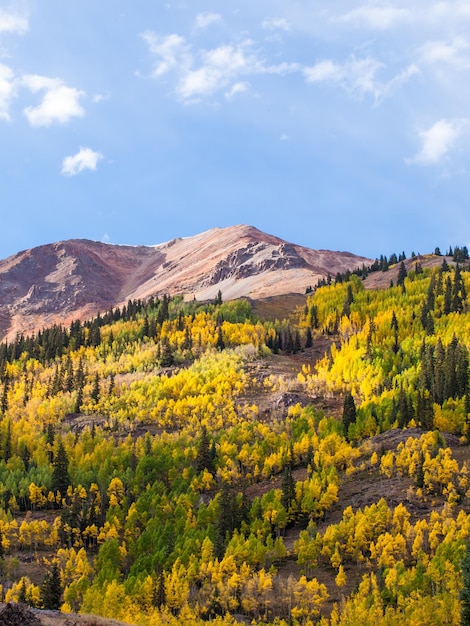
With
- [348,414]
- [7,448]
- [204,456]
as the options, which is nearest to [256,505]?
[204,456]

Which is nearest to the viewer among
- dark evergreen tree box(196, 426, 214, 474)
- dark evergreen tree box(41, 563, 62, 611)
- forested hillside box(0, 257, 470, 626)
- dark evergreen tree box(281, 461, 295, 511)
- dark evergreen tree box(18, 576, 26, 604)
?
forested hillside box(0, 257, 470, 626)

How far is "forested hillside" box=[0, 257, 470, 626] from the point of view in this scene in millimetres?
101125

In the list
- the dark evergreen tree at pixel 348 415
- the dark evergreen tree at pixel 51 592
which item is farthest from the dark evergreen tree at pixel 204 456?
the dark evergreen tree at pixel 51 592

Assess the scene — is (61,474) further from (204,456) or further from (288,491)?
(288,491)

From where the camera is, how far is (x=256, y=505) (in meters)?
134

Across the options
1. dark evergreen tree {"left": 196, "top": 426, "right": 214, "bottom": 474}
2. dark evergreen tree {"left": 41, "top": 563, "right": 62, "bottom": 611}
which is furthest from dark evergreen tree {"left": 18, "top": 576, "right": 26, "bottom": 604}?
dark evergreen tree {"left": 196, "top": 426, "right": 214, "bottom": 474}

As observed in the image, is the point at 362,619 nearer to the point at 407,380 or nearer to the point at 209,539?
the point at 209,539

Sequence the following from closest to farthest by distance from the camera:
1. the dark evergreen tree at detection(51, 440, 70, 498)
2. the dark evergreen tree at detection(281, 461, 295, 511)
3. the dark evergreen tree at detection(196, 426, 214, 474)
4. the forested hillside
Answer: the forested hillside < the dark evergreen tree at detection(281, 461, 295, 511) < the dark evergreen tree at detection(51, 440, 70, 498) < the dark evergreen tree at detection(196, 426, 214, 474)

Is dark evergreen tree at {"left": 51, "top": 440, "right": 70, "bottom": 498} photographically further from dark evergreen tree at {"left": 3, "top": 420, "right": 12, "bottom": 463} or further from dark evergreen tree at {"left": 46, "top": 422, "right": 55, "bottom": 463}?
dark evergreen tree at {"left": 3, "top": 420, "right": 12, "bottom": 463}

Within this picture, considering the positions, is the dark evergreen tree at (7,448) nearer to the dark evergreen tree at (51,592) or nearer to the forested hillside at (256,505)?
the forested hillside at (256,505)

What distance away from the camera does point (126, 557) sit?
12500 cm

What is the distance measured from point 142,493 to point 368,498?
155ft

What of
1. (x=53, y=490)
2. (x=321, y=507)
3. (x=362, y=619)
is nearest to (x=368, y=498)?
(x=321, y=507)

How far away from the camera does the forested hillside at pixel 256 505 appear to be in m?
101
